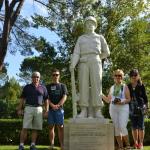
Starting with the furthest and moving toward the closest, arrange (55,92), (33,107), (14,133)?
1. (14,133)
2. (55,92)
3. (33,107)

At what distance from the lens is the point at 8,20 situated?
1952 centimetres

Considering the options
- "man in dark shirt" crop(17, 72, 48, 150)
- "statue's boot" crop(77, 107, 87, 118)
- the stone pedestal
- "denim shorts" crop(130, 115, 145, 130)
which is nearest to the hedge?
"man in dark shirt" crop(17, 72, 48, 150)

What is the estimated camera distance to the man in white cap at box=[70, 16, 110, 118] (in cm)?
1031

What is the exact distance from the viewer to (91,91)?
10391mm

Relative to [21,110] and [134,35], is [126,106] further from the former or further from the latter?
A: [134,35]

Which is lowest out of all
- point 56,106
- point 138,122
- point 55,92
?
point 138,122

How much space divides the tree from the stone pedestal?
31.1ft

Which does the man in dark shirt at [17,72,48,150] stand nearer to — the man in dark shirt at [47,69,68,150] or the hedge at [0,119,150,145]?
the man in dark shirt at [47,69,68,150]

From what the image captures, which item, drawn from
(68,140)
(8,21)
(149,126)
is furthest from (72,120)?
(8,21)

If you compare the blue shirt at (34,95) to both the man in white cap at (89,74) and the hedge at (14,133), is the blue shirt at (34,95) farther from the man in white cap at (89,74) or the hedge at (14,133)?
the hedge at (14,133)

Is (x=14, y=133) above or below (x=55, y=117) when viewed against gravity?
below

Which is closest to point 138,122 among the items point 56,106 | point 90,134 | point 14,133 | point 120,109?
point 120,109

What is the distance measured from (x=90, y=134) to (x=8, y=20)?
35.0 feet

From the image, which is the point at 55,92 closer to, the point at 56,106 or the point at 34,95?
the point at 56,106
